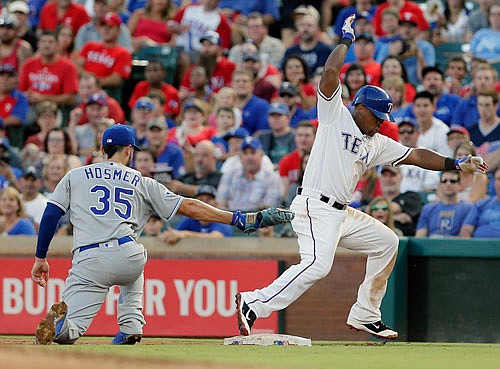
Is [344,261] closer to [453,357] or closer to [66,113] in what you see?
[453,357]

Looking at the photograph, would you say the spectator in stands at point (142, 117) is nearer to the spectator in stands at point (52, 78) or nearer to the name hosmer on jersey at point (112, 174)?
the spectator in stands at point (52, 78)

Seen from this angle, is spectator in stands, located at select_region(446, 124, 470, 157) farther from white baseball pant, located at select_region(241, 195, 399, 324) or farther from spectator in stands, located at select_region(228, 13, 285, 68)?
spectator in stands, located at select_region(228, 13, 285, 68)

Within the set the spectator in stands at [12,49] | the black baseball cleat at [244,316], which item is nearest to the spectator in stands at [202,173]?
the black baseball cleat at [244,316]

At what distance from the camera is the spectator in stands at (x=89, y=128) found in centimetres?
1456

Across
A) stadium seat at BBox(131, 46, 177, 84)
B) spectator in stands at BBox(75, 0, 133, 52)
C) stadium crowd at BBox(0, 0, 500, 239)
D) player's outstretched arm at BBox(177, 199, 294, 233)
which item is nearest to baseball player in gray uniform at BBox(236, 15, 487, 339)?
player's outstretched arm at BBox(177, 199, 294, 233)

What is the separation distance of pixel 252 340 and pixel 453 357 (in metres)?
1.73

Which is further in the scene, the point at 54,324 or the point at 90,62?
the point at 90,62

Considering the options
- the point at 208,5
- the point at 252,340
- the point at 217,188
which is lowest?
the point at 252,340

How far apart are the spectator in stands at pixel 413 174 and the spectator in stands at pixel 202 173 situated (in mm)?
2110

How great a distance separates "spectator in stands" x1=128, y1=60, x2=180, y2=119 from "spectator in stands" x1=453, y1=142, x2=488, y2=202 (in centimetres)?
504

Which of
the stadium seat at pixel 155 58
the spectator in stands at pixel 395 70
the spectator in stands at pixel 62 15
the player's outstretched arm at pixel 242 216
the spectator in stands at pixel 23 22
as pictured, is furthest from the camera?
the spectator in stands at pixel 23 22

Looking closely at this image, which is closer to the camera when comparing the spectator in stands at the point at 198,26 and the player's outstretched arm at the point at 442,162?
the player's outstretched arm at the point at 442,162

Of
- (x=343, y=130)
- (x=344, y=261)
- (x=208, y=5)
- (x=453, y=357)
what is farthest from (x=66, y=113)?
(x=453, y=357)

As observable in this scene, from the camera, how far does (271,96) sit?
49.1ft
